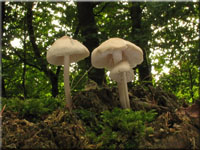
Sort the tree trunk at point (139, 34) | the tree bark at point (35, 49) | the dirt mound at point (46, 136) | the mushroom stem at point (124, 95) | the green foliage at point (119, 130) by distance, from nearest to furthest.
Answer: the dirt mound at point (46, 136), the green foliage at point (119, 130), the mushroom stem at point (124, 95), the tree trunk at point (139, 34), the tree bark at point (35, 49)

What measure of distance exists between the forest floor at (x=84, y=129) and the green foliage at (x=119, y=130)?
0.06 ft

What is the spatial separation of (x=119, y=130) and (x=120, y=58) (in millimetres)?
794

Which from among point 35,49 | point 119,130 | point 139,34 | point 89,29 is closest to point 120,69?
point 119,130

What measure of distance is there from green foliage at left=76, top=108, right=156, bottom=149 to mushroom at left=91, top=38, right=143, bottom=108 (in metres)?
0.41

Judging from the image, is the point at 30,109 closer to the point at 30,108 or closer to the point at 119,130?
the point at 30,108

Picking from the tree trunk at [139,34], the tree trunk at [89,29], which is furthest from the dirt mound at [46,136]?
the tree trunk at [89,29]

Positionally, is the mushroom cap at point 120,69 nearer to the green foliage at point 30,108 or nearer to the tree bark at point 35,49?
the green foliage at point 30,108

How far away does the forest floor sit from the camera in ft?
4.05

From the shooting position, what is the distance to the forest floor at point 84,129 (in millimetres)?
1233

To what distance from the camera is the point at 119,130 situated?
4.93 feet

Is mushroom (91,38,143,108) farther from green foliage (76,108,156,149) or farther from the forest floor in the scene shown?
green foliage (76,108,156,149)

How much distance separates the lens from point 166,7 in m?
3.09

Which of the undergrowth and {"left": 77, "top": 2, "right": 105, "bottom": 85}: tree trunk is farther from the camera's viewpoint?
{"left": 77, "top": 2, "right": 105, "bottom": 85}: tree trunk

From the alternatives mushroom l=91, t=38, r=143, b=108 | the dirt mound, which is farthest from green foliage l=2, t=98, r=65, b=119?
mushroom l=91, t=38, r=143, b=108
